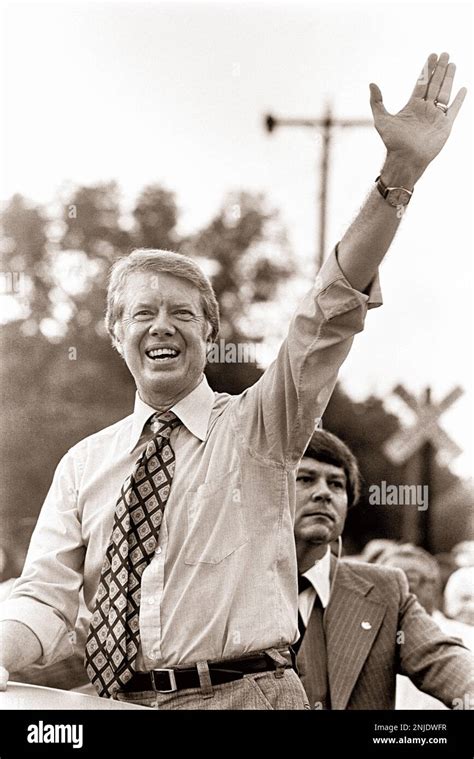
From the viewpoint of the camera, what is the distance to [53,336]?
13.2 ft

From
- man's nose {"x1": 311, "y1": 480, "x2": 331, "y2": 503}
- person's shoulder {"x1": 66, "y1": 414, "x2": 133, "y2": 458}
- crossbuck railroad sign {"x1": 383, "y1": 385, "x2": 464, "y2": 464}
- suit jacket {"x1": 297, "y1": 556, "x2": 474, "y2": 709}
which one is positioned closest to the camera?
person's shoulder {"x1": 66, "y1": 414, "x2": 133, "y2": 458}

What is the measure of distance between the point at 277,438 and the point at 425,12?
159 centimetres

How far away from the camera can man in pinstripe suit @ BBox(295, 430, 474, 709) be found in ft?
11.3

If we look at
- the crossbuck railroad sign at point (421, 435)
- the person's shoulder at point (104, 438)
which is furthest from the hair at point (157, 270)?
the crossbuck railroad sign at point (421, 435)

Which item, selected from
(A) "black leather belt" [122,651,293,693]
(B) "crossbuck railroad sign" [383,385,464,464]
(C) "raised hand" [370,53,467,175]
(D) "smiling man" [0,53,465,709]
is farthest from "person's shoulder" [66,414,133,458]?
(B) "crossbuck railroad sign" [383,385,464,464]

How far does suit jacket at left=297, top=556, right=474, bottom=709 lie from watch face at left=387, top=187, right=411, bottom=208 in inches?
58.4

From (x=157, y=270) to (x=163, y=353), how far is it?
0.23m

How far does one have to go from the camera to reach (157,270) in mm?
3102

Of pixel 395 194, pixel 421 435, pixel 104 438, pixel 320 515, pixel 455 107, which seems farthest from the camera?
pixel 421 435

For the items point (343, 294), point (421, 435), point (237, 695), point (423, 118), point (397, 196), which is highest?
point (423, 118)

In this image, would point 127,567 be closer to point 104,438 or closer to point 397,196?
point 104,438

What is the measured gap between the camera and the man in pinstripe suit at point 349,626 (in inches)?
136

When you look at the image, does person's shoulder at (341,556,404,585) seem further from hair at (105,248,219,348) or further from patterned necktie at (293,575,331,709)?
hair at (105,248,219,348)

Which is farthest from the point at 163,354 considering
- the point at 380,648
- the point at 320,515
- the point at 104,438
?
the point at 380,648
